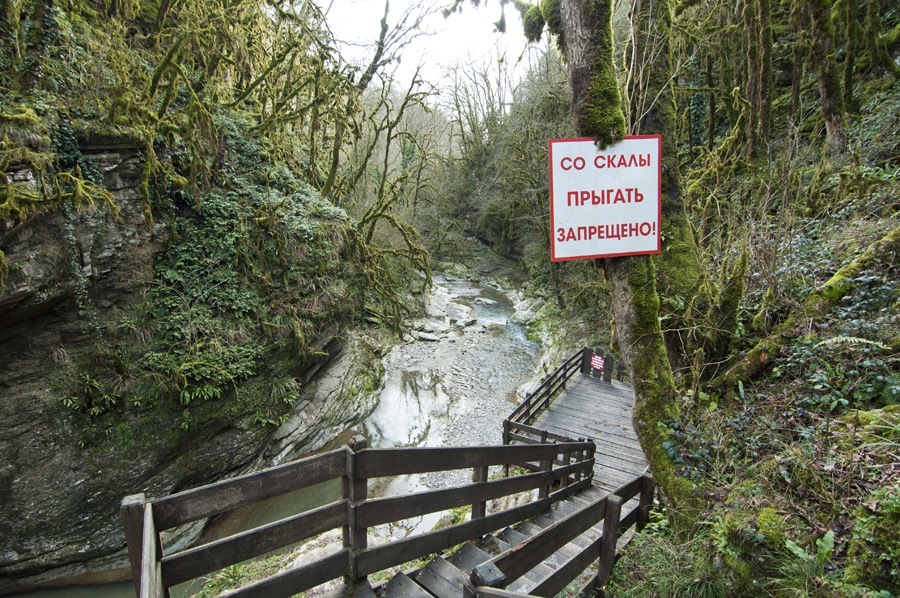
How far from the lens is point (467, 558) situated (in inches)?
123

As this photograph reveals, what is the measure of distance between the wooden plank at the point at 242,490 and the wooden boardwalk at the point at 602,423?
17.4 ft

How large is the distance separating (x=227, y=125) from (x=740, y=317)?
36.5 feet

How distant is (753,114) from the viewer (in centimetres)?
944

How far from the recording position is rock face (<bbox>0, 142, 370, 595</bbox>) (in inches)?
245

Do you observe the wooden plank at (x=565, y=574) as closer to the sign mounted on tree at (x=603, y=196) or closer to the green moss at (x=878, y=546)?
the green moss at (x=878, y=546)

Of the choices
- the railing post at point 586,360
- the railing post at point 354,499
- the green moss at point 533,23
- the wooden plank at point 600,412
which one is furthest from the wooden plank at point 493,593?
the green moss at point 533,23

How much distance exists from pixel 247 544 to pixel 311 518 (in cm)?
32

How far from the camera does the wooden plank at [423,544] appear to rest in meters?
2.49

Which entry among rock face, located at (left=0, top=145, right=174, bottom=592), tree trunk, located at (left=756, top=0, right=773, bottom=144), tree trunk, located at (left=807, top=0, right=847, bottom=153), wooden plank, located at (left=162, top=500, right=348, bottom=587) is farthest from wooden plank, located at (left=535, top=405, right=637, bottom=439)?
rock face, located at (left=0, top=145, right=174, bottom=592)

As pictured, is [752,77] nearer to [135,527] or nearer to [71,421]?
[135,527]

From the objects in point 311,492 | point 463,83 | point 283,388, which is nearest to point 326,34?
point 283,388

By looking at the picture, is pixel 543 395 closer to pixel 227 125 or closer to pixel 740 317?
pixel 740 317

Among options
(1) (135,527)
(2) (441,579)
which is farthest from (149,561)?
(2) (441,579)

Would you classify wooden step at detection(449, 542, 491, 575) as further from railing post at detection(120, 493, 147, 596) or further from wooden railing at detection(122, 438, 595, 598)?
railing post at detection(120, 493, 147, 596)
